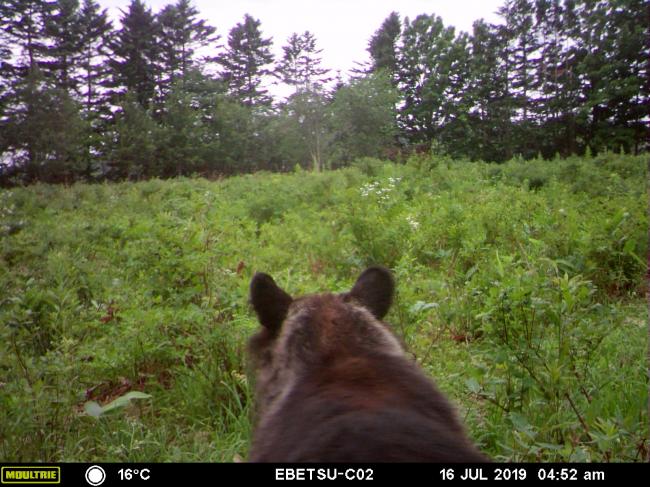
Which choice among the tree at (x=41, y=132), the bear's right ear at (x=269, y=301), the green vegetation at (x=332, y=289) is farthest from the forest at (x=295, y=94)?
the bear's right ear at (x=269, y=301)

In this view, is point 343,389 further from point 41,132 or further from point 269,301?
point 41,132

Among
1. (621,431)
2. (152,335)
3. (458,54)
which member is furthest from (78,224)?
(458,54)

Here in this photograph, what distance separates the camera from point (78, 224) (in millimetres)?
8938

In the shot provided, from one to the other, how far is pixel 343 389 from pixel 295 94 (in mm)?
26188

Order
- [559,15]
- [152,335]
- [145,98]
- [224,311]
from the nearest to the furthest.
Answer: [152,335] → [224,311] → [559,15] → [145,98]

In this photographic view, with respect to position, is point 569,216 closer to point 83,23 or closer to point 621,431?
point 621,431

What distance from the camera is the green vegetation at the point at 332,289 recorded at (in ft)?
9.15

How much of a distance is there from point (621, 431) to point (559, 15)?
20.2 meters

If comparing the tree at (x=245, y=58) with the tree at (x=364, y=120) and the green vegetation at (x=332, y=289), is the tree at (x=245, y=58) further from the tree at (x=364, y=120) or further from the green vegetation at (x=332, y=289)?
the green vegetation at (x=332, y=289)

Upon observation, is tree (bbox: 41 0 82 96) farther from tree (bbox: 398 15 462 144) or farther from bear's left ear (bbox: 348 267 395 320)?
bear's left ear (bbox: 348 267 395 320)

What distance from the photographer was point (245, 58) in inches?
703

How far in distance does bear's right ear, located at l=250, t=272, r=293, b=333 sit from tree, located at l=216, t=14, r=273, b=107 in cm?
1677

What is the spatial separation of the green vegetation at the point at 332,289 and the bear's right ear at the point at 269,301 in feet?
3.90
